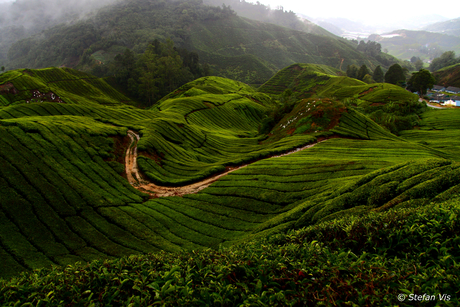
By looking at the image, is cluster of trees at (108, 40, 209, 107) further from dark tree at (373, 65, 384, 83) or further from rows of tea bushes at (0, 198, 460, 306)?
dark tree at (373, 65, 384, 83)

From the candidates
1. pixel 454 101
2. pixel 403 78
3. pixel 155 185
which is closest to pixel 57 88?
pixel 155 185

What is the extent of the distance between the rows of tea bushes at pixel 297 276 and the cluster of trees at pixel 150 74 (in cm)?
10428

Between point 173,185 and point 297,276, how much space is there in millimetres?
19865

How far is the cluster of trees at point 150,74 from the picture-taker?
10244cm

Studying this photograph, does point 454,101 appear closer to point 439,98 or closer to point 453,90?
point 439,98

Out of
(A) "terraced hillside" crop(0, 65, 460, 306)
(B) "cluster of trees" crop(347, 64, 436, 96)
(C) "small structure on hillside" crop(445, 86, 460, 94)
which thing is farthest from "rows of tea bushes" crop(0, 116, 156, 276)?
(C) "small structure on hillside" crop(445, 86, 460, 94)

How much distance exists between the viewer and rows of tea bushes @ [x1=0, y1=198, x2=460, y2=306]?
4727mm

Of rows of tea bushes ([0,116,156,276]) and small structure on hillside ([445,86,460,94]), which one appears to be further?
small structure on hillside ([445,86,460,94])

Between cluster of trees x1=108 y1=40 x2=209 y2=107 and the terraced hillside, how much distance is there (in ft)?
230

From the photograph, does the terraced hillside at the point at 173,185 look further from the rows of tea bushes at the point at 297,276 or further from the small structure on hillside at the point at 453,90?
the small structure on hillside at the point at 453,90

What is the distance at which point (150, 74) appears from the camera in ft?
324

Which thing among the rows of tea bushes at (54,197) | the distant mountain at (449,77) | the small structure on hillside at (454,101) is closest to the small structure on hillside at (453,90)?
the distant mountain at (449,77)

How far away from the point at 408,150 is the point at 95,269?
3081 centimetres

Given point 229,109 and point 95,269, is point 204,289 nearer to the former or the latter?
point 95,269
